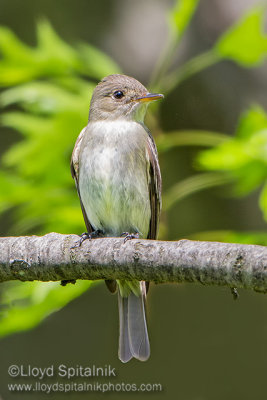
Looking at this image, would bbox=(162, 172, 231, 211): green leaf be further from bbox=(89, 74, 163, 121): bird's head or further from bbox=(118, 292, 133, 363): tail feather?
bbox=(118, 292, 133, 363): tail feather

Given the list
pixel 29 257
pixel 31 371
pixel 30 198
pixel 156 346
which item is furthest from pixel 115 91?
pixel 156 346

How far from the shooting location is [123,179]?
4.22m

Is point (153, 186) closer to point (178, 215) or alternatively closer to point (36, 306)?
point (36, 306)

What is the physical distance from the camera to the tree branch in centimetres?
237

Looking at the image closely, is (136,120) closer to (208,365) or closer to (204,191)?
(204,191)

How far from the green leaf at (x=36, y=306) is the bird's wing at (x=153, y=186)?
0.69 m

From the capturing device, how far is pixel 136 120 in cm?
454

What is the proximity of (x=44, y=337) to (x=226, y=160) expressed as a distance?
3761 millimetres

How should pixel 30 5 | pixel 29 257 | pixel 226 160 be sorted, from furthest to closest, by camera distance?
pixel 30 5, pixel 226 160, pixel 29 257

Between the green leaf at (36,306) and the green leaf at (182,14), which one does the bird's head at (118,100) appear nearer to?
the green leaf at (182,14)

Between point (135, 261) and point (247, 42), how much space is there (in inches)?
74.5

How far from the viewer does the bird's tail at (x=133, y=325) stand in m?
4.21

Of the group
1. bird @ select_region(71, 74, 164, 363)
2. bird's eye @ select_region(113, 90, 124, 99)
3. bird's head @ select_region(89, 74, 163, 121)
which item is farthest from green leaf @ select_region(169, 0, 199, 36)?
bird's eye @ select_region(113, 90, 124, 99)

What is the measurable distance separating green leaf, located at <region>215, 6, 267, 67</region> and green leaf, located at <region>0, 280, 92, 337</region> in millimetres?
1632
